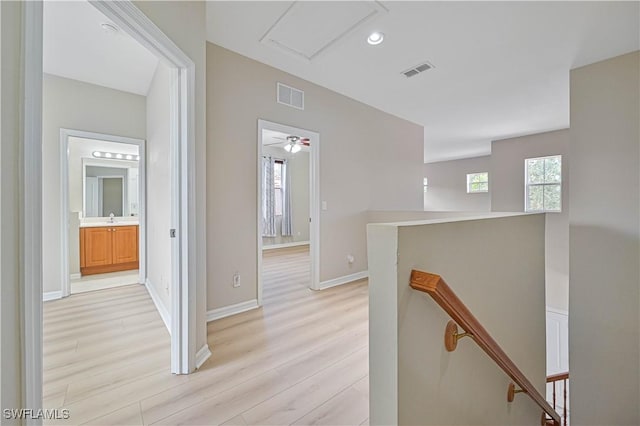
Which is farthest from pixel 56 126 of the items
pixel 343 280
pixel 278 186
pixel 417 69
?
pixel 278 186

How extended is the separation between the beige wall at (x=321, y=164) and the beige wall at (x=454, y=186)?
4.34m

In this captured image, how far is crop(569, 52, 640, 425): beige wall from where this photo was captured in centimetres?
296

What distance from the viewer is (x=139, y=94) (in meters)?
3.92

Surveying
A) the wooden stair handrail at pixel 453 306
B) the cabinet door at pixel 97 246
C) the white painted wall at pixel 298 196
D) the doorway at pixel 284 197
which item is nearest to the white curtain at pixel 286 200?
the doorway at pixel 284 197

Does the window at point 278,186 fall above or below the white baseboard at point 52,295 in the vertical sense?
above

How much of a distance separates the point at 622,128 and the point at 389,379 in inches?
154

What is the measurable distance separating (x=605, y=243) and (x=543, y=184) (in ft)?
11.6

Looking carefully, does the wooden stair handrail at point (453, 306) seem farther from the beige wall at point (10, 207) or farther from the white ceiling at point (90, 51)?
the white ceiling at point (90, 51)

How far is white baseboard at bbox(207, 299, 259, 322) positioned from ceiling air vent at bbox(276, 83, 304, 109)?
7.72ft

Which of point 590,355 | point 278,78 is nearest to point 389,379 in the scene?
point 278,78

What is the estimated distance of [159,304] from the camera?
9.91 feet

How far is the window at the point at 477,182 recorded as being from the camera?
28.0ft

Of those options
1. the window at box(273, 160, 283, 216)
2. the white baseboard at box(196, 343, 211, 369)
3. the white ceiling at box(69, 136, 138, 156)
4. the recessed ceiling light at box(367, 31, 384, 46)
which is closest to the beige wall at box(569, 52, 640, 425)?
the recessed ceiling light at box(367, 31, 384, 46)

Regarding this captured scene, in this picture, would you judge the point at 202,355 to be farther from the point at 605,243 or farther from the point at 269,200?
the point at 269,200
